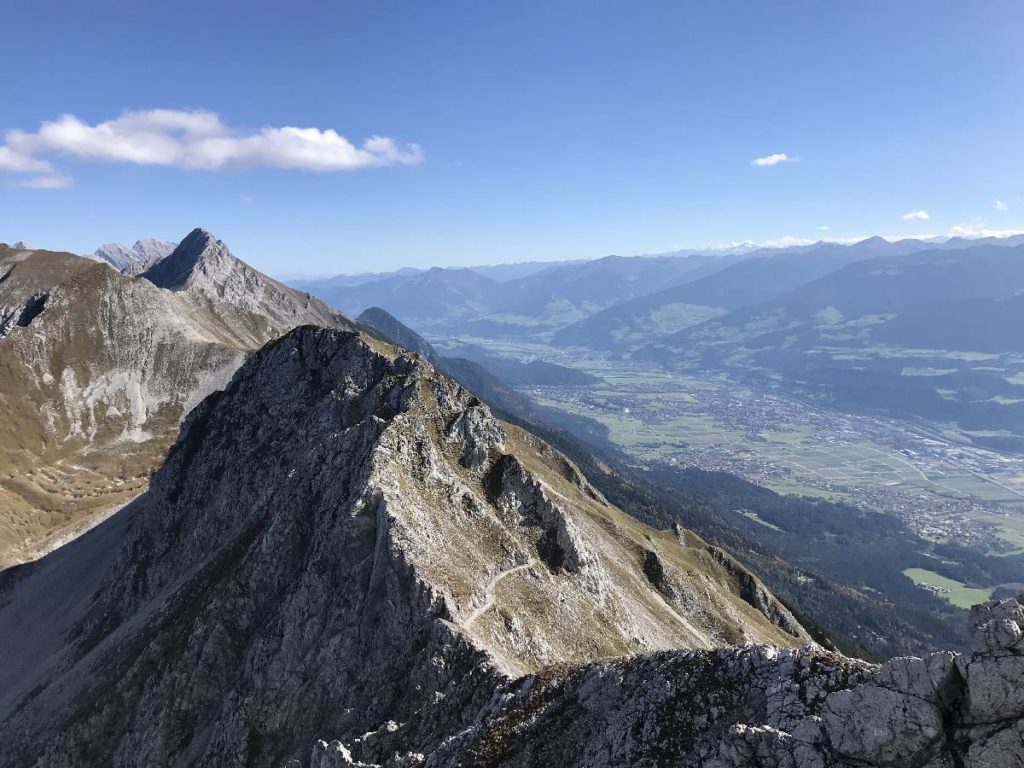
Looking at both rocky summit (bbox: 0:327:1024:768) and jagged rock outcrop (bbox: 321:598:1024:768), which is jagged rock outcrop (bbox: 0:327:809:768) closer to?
rocky summit (bbox: 0:327:1024:768)

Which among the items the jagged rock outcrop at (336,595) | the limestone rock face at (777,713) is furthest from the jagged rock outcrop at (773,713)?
the jagged rock outcrop at (336,595)

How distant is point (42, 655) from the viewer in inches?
3851

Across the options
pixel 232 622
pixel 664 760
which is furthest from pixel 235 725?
pixel 664 760

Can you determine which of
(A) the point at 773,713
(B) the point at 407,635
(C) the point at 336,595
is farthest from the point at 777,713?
(C) the point at 336,595

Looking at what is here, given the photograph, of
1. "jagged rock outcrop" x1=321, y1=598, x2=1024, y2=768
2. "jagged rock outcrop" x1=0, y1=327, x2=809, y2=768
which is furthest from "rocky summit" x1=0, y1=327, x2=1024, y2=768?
"jagged rock outcrop" x1=0, y1=327, x2=809, y2=768

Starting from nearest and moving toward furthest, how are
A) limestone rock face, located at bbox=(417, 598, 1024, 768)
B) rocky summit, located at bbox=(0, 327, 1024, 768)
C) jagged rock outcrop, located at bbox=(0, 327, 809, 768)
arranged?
limestone rock face, located at bbox=(417, 598, 1024, 768), rocky summit, located at bbox=(0, 327, 1024, 768), jagged rock outcrop, located at bbox=(0, 327, 809, 768)

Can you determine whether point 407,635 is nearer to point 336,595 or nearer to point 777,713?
point 336,595

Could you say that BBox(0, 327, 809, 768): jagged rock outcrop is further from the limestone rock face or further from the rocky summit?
the limestone rock face

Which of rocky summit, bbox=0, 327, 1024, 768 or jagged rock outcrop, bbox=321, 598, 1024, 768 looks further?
rocky summit, bbox=0, 327, 1024, 768

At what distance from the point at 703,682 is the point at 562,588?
35.4m

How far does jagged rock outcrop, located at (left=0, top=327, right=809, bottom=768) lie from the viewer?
159 ft

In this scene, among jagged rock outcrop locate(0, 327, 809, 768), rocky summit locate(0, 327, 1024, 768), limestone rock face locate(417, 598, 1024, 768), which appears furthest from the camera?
jagged rock outcrop locate(0, 327, 809, 768)

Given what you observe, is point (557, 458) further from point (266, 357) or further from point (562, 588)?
point (562, 588)

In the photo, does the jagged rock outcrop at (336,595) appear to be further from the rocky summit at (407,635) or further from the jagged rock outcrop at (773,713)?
the jagged rock outcrop at (773,713)
